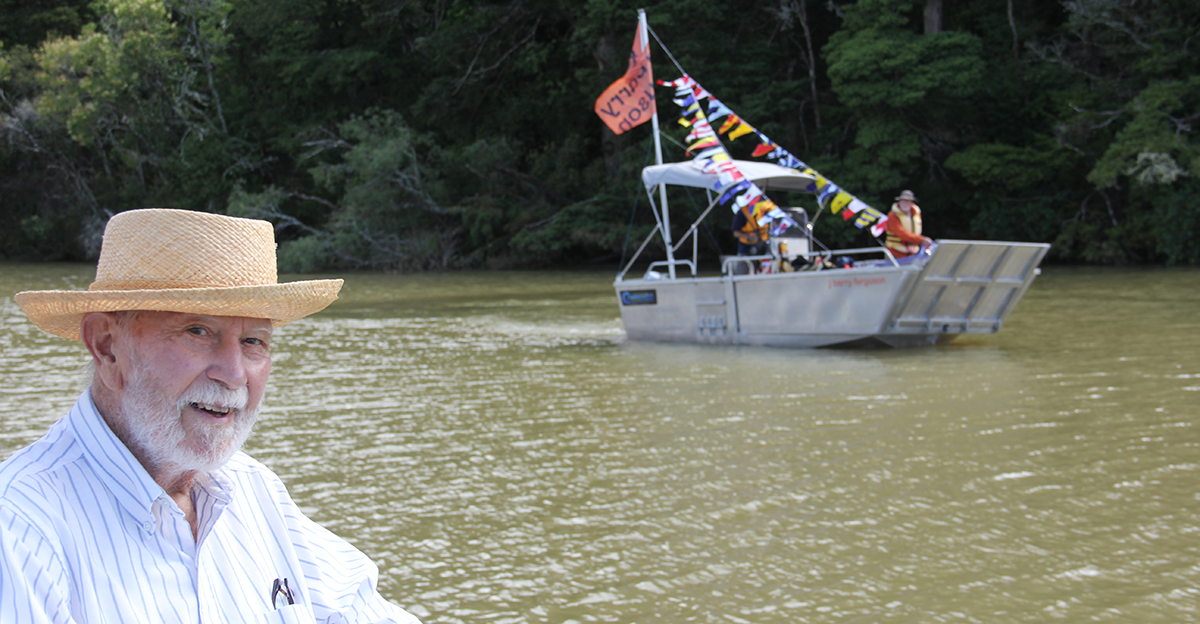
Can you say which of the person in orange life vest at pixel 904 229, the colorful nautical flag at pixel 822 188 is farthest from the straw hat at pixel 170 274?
the colorful nautical flag at pixel 822 188

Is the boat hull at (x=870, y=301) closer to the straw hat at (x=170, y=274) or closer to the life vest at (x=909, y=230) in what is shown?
the life vest at (x=909, y=230)

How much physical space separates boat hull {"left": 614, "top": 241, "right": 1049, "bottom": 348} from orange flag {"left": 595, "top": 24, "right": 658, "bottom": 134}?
2.86 m

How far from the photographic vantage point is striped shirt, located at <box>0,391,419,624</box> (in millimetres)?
1787

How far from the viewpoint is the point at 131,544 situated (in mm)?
1951

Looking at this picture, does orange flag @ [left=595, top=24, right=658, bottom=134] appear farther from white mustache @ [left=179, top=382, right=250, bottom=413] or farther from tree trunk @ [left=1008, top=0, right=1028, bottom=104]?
tree trunk @ [left=1008, top=0, right=1028, bottom=104]

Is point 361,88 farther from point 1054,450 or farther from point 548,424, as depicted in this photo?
point 1054,450

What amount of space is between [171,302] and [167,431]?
0.87 feet

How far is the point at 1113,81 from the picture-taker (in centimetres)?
2842

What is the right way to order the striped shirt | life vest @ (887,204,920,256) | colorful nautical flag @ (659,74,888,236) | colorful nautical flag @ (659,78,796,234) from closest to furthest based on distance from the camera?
the striped shirt < life vest @ (887,204,920,256) < colorful nautical flag @ (659,78,796,234) < colorful nautical flag @ (659,74,888,236)

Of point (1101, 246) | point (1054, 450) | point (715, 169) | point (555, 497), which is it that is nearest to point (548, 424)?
point (555, 497)

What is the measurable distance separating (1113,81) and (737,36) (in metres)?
10.8

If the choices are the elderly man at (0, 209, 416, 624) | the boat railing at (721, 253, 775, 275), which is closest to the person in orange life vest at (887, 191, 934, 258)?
the boat railing at (721, 253, 775, 275)

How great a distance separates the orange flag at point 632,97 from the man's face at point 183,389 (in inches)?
560

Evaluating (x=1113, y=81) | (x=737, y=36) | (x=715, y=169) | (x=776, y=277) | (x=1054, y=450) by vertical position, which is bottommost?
(x=1054, y=450)
